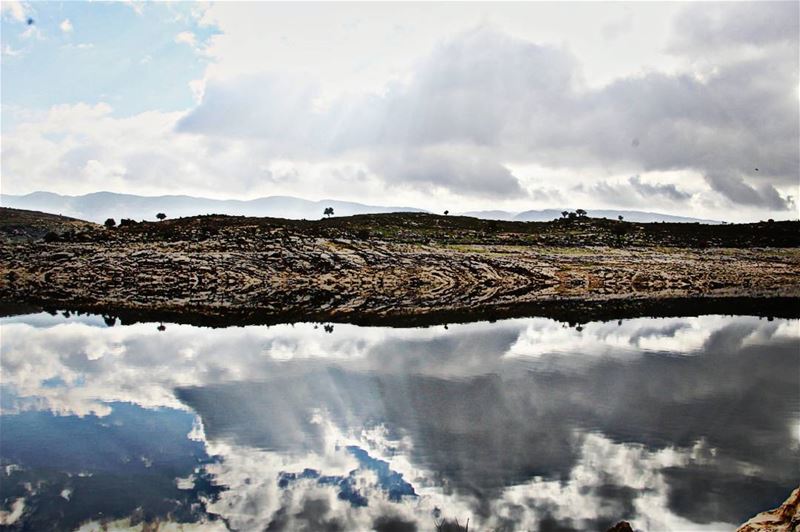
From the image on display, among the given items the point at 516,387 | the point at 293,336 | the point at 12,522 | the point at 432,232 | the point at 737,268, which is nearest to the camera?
the point at 12,522

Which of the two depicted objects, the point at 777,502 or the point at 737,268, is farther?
the point at 737,268

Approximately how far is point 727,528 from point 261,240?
53.2 metres

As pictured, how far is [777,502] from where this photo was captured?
9062 mm

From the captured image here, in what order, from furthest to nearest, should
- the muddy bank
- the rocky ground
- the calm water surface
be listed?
1. the rocky ground
2. the muddy bank
3. the calm water surface

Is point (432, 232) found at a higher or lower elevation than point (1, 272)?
higher

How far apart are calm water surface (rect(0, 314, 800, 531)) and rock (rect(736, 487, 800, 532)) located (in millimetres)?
469

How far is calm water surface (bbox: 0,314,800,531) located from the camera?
888 centimetres

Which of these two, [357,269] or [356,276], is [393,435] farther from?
[357,269]

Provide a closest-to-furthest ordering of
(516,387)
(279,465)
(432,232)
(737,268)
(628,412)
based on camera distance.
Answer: (279,465), (628,412), (516,387), (737,268), (432,232)

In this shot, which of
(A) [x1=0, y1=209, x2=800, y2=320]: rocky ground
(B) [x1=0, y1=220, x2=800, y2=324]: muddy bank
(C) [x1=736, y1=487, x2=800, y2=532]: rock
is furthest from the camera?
(A) [x1=0, y1=209, x2=800, y2=320]: rocky ground

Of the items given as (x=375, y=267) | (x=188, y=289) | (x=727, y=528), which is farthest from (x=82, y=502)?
(x=375, y=267)

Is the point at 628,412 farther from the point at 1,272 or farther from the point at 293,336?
the point at 1,272

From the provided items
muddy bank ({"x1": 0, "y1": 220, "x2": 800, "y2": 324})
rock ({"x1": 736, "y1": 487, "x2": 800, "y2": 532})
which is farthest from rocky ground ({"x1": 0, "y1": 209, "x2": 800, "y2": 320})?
rock ({"x1": 736, "y1": 487, "x2": 800, "y2": 532})

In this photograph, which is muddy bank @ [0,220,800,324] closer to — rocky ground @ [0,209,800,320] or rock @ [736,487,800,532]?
rocky ground @ [0,209,800,320]
